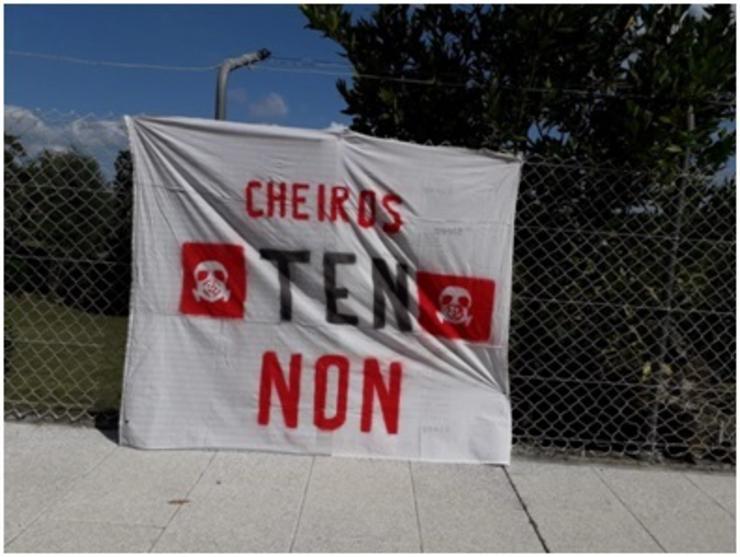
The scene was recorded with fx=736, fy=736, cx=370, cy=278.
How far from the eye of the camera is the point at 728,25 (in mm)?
4137

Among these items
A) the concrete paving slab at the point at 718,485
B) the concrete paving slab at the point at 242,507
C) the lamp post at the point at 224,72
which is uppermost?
the lamp post at the point at 224,72

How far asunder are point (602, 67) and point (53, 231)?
3423 mm

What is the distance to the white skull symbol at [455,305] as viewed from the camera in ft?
13.2

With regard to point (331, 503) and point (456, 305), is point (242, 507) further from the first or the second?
point (456, 305)

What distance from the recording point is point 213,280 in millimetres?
4016

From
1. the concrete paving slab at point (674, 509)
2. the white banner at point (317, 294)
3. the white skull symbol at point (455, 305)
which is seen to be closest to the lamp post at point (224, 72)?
the white banner at point (317, 294)

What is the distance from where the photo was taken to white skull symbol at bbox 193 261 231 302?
401 centimetres

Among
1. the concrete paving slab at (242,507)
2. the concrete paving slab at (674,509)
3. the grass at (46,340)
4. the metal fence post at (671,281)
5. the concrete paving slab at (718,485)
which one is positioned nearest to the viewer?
the concrete paving slab at (242,507)

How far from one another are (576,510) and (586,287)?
134 centimetres

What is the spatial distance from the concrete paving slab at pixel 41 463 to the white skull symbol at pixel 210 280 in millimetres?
992

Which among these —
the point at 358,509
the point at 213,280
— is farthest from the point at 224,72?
the point at 358,509

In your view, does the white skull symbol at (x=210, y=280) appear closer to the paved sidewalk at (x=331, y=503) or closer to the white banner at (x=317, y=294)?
the white banner at (x=317, y=294)

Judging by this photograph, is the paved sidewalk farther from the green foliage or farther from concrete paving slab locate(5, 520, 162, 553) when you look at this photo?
the green foliage

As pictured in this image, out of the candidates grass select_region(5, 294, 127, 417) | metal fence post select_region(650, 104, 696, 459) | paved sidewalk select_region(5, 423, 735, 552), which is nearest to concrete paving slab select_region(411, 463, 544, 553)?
paved sidewalk select_region(5, 423, 735, 552)
